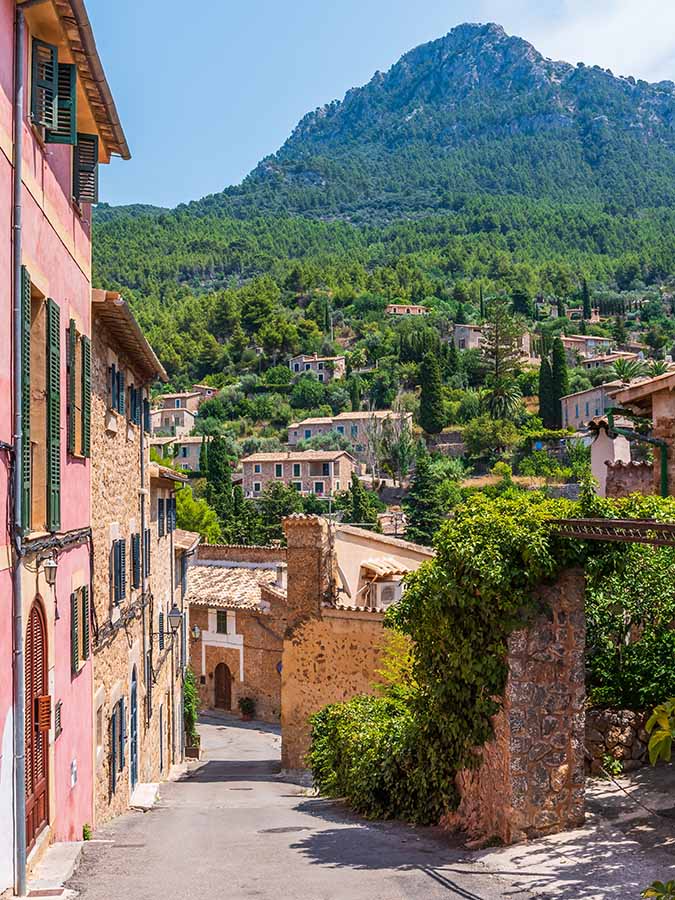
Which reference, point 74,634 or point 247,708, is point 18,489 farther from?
point 247,708

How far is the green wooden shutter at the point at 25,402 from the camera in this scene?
7.54 m

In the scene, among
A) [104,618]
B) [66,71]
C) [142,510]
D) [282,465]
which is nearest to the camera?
[66,71]

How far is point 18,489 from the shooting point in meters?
7.42

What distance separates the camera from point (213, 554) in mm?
43688

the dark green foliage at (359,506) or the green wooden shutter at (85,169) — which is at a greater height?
the green wooden shutter at (85,169)

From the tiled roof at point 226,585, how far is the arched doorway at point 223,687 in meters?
2.65

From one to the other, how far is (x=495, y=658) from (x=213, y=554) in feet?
114

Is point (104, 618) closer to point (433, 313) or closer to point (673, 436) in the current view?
point (673, 436)

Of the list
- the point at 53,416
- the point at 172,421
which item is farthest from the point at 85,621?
the point at 172,421

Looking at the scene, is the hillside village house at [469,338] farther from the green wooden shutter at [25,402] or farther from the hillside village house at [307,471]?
the green wooden shutter at [25,402]

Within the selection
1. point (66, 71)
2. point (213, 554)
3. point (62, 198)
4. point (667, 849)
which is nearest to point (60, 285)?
point (62, 198)

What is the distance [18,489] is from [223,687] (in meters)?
32.4

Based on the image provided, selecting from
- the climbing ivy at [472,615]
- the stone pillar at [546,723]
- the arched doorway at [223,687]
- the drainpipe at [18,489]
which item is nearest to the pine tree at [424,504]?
the arched doorway at [223,687]

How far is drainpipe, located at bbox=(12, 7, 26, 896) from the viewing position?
7.37 metres
